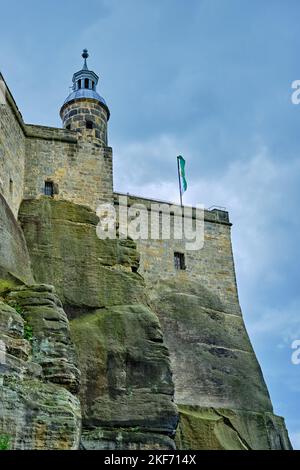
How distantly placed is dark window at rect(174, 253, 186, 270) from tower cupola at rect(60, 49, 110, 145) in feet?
20.1

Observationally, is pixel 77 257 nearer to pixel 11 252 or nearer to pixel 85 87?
pixel 11 252

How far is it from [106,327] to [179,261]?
9.71m

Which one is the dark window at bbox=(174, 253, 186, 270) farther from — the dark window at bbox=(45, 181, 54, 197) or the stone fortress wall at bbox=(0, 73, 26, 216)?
the stone fortress wall at bbox=(0, 73, 26, 216)

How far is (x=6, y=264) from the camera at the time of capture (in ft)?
77.6

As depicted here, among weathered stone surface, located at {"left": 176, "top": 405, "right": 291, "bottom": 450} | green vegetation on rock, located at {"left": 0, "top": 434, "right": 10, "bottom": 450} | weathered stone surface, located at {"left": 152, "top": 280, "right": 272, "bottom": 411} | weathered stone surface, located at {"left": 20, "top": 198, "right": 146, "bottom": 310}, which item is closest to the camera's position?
green vegetation on rock, located at {"left": 0, "top": 434, "right": 10, "bottom": 450}

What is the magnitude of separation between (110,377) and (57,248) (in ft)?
18.7

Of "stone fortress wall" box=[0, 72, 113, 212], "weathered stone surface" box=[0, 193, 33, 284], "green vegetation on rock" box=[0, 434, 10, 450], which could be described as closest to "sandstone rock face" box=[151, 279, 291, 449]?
"stone fortress wall" box=[0, 72, 113, 212]

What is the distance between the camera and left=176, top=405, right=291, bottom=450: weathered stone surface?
28.4 metres

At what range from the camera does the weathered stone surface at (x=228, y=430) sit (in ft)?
93.3

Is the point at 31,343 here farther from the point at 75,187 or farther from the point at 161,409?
the point at 75,187

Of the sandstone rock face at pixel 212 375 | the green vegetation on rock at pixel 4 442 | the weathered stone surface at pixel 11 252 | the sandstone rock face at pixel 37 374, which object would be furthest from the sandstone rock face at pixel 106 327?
the green vegetation on rock at pixel 4 442
